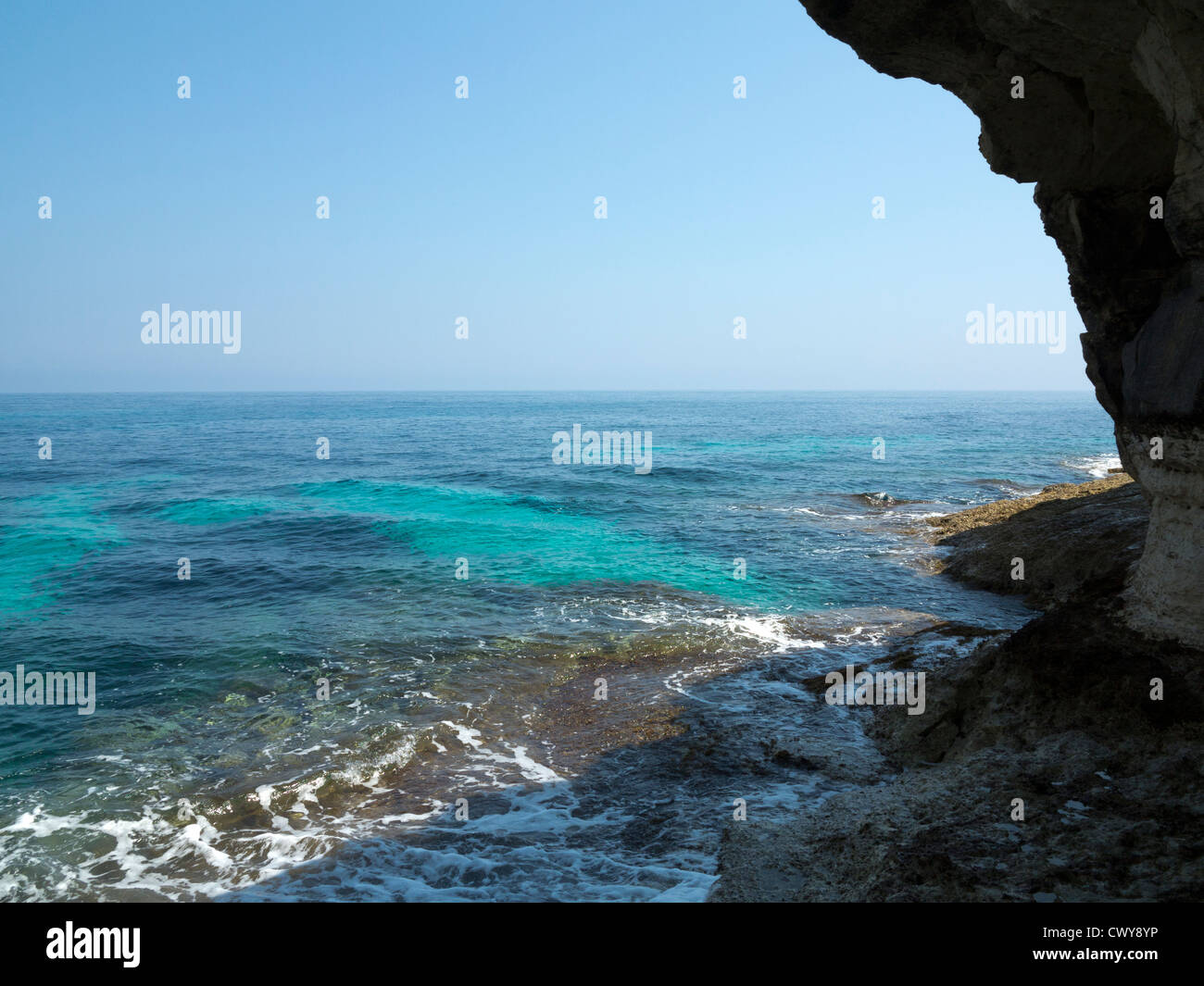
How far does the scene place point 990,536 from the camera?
71.8ft

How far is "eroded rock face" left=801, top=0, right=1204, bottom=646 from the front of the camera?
823 cm

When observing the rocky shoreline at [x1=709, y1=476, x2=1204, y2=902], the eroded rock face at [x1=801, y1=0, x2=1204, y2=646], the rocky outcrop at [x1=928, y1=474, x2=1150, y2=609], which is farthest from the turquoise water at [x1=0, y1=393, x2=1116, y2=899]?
the eroded rock face at [x1=801, y1=0, x2=1204, y2=646]

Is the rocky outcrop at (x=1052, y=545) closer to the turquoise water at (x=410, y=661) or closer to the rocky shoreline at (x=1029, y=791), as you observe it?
the turquoise water at (x=410, y=661)

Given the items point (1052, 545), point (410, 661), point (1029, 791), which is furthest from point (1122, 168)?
point (410, 661)

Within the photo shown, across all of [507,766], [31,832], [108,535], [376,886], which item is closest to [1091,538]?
[507,766]

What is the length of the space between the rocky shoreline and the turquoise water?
0.95m

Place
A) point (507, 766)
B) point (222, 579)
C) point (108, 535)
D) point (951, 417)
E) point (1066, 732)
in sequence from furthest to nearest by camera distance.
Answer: point (951, 417)
point (108, 535)
point (222, 579)
point (507, 766)
point (1066, 732)

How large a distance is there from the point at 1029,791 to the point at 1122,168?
8.03 metres

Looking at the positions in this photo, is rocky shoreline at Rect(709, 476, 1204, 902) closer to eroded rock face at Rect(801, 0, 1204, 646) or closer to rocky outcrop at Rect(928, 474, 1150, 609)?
eroded rock face at Rect(801, 0, 1204, 646)

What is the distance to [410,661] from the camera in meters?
14.6

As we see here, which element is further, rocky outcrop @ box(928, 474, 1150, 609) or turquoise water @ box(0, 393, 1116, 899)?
rocky outcrop @ box(928, 474, 1150, 609)

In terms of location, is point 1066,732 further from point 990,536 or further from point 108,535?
point 108,535

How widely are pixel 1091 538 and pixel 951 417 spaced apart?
92808mm

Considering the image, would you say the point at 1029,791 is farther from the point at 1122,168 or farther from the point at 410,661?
the point at 410,661
